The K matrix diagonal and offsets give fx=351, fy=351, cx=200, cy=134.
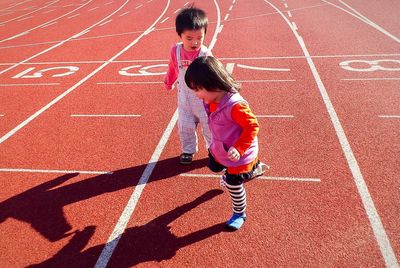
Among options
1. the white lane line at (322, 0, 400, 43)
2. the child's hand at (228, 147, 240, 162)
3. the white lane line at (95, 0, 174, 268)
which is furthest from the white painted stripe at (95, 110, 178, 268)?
the white lane line at (322, 0, 400, 43)

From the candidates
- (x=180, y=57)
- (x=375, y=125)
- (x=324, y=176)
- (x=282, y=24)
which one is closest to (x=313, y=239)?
(x=324, y=176)

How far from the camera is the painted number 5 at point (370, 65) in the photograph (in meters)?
7.93

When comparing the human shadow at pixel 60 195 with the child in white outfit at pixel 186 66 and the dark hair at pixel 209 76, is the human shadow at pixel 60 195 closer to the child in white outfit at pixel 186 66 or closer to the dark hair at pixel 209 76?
the child in white outfit at pixel 186 66

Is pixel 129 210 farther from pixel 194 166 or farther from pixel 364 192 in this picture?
pixel 364 192

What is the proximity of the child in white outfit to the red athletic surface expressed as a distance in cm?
43

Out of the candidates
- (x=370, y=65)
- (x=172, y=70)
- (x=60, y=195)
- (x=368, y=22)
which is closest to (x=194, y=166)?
(x=172, y=70)

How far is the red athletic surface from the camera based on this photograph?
3.53m

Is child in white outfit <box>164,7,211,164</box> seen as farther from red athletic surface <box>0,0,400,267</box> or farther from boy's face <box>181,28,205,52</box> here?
red athletic surface <box>0,0,400,267</box>

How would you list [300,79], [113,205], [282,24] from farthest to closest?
[282,24] < [300,79] < [113,205]

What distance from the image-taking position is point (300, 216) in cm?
384

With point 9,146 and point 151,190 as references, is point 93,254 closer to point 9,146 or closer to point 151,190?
point 151,190

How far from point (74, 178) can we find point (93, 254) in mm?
1525

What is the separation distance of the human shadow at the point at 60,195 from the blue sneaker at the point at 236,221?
127cm

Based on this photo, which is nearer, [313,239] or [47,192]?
[313,239]
